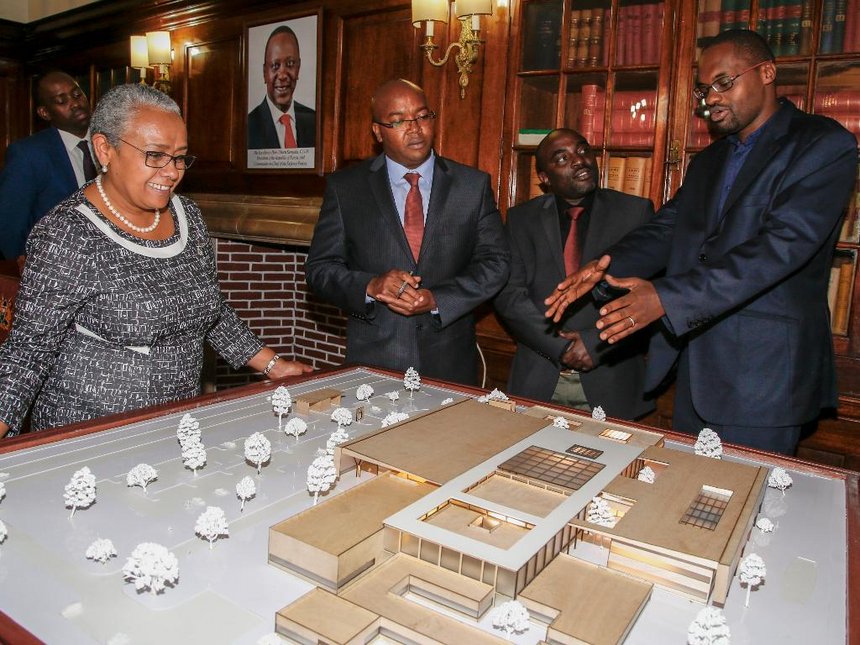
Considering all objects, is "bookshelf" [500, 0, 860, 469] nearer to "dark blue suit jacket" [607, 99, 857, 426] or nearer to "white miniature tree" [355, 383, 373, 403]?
"dark blue suit jacket" [607, 99, 857, 426]

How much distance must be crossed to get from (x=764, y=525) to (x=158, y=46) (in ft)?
18.3

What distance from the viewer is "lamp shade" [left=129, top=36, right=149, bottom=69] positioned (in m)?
5.52

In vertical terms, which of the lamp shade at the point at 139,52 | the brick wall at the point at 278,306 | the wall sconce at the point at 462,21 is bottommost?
the brick wall at the point at 278,306

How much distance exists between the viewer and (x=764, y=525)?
4.12 ft

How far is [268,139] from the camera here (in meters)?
5.07

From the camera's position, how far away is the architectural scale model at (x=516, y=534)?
3.08ft

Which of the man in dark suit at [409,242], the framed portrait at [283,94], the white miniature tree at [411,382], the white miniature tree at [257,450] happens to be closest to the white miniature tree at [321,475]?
the white miniature tree at [257,450]

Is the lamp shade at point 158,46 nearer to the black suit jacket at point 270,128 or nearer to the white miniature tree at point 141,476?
the black suit jacket at point 270,128

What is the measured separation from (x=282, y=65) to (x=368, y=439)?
4.08 metres

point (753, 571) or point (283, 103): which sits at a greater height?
point (283, 103)

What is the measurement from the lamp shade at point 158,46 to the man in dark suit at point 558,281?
12.1 feet

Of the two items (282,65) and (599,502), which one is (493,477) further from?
(282,65)

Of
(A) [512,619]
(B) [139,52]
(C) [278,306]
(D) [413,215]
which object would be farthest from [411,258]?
(B) [139,52]

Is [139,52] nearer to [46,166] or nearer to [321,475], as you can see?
[46,166]
